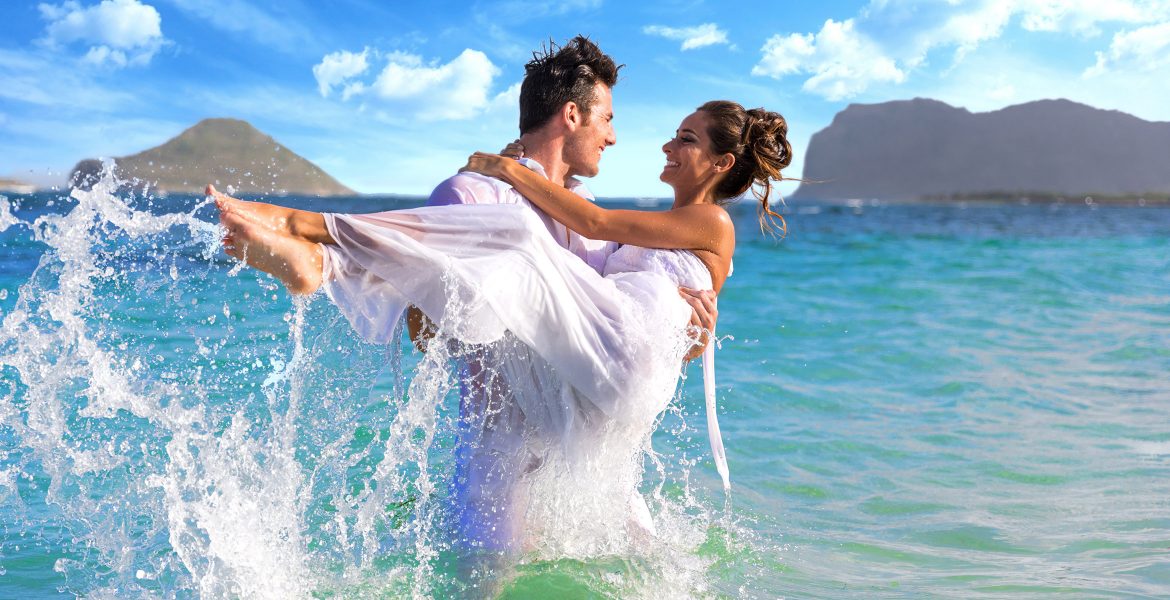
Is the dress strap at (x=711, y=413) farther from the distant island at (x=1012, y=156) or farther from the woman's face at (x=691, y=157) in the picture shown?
the distant island at (x=1012, y=156)

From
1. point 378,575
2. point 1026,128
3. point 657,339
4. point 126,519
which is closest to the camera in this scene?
point 657,339

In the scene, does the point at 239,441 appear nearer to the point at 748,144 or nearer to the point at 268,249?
the point at 268,249

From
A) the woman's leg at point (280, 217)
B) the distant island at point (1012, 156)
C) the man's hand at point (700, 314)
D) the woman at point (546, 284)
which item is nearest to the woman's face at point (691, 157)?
the woman at point (546, 284)

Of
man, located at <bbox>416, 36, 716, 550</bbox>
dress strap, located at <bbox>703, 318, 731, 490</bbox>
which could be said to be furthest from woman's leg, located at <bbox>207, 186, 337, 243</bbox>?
dress strap, located at <bbox>703, 318, 731, 490</bbox>

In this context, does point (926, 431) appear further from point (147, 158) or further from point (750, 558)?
point (147, 158)

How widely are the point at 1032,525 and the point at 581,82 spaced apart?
3793mm

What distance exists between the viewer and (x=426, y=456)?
11.9 ft

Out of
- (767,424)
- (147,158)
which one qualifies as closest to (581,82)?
(147,158)

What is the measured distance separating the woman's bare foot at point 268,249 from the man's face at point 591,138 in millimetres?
1357

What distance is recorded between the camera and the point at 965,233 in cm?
3309

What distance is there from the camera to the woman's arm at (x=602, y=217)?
346 cm

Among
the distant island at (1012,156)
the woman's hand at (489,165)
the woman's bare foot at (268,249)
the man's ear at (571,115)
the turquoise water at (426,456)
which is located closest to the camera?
the woman's bare foot at (268,249)

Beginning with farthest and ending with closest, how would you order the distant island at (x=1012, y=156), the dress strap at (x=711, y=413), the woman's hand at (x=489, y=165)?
1. the distant island at (x=1012, y=156)
2. the dress strap at (x=711, y=413)
3. the woman's hand at (x=489, y=165)

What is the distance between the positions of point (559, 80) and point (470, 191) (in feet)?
2.37
